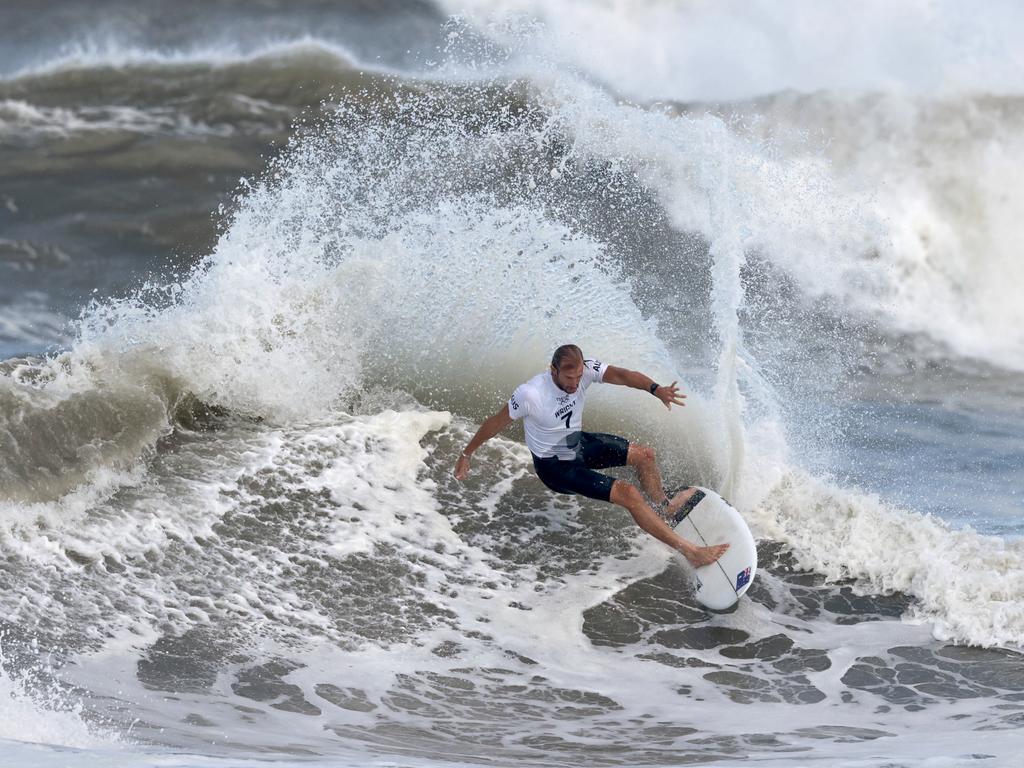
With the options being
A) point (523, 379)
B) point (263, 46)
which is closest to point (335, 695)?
point (523, 379)

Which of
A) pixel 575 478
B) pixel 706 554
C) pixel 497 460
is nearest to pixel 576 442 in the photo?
pixel 575 478

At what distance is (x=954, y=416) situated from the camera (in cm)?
1258

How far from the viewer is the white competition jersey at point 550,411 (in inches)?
267

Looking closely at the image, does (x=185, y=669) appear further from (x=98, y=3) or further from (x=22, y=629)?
(x=98, y=3)

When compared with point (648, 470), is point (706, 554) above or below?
below

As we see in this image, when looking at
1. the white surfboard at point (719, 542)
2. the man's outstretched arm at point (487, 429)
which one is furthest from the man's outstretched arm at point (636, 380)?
the white surfboard at point (719, 542)

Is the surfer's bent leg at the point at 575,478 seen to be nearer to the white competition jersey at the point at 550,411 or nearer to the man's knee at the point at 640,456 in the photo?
the white competition jersey at the point at 550,411

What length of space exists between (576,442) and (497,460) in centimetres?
179

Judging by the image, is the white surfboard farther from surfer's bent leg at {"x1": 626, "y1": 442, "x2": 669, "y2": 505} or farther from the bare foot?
surfer's bent leg at {"x1": 626, "y1": 442, "x2": 669, "y2": 505}

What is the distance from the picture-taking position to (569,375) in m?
6.61

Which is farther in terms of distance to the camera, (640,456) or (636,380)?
(640,456)

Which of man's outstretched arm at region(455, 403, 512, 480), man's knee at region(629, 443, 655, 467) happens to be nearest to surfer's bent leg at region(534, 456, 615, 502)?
man's knee at region(629, 443, 655, 467)

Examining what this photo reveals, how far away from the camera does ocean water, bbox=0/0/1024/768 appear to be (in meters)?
5.49

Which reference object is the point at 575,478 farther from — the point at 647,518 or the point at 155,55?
the point at 155,55
